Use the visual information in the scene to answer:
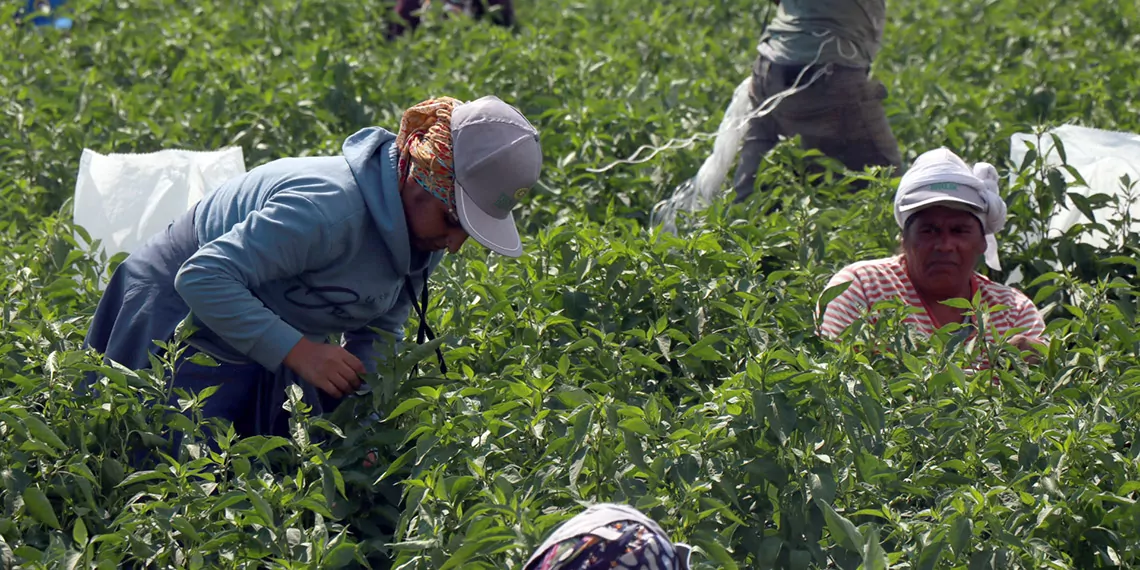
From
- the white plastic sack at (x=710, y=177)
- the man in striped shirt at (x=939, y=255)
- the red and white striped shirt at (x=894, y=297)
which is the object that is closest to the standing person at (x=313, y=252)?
the red and white striped shirt at (x=894, y=297)

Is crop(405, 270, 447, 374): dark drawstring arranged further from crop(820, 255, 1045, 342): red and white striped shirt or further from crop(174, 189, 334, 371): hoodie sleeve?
crop(820, 255, 1045, 342): red and white striped shirt

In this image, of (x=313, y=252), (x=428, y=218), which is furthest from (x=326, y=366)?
(x=428, y=218)

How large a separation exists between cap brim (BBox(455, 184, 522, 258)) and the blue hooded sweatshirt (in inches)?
5.6

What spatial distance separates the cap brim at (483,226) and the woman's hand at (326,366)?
14.3 inches

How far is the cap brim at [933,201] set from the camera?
367 centimetres

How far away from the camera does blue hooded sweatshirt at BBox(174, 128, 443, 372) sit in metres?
2.81

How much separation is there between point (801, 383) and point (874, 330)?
55 centimetres

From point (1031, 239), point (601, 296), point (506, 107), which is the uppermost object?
point (506, 107)

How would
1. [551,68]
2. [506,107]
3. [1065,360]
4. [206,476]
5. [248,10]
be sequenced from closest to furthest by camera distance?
[206,476], [506,107], [1065,360], [551,68], [248,10]

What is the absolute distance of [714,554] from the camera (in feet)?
7.83

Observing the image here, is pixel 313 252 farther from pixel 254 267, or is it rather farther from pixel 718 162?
pixel 718 162

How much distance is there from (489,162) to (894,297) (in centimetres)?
128

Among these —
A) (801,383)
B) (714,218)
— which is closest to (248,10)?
(714,218)

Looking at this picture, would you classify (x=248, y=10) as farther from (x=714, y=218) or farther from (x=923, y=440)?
(x=923, y=440)
